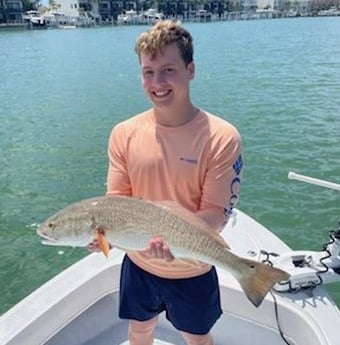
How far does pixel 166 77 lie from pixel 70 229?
2.66 feet

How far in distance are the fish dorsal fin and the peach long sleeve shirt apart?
0.04 metres

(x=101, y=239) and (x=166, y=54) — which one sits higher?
(x=166, y=54)

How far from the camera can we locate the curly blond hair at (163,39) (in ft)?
6.84

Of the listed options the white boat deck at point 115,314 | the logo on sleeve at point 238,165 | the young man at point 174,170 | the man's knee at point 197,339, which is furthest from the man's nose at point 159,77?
the white boat deck at point 115,314

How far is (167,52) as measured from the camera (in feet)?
6.91

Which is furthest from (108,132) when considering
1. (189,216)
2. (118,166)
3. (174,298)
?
(189,216)

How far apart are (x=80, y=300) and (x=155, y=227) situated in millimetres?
1468

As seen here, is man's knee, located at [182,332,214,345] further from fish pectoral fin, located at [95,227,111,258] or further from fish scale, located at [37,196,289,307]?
fish pectoral fin, located at [95,227,111,258]

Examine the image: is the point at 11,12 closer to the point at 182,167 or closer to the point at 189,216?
the point at 182,167

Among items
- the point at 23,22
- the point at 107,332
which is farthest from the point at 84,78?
the point at 23,22

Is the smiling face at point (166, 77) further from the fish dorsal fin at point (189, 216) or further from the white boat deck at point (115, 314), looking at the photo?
the white boat deck at point (115, 314)

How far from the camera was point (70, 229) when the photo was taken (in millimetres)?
2111

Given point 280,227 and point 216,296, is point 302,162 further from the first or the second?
point 216,296

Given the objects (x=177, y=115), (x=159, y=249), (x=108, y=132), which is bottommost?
(x=108, y=132)
